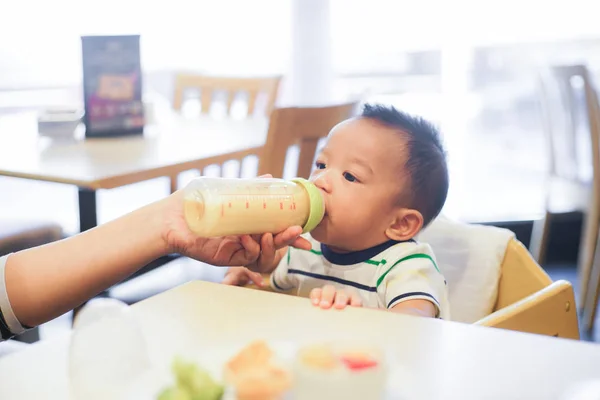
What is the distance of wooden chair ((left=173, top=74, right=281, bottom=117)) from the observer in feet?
9.29

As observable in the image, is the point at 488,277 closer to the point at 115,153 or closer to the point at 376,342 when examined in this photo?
the point at 376,342

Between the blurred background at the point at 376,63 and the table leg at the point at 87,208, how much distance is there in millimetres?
1179

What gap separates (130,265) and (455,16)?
8.39 feet

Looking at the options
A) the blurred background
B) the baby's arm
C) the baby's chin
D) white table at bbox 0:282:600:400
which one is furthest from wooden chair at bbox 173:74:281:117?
white table at bbox 0:282:600:400

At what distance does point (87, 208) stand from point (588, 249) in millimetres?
1915

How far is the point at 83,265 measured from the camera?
0.97 m

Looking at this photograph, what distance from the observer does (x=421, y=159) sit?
123 centimetres

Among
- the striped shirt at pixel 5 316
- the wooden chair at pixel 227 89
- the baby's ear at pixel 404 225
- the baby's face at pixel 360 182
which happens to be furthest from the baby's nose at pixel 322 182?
the wooden chair at pixel 227 89

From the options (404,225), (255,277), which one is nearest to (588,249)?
(404,225)

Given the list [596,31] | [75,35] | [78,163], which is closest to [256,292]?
[78,163]

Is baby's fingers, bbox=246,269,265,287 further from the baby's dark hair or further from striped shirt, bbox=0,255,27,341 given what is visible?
striped shirt, bbox=0,255,27,341

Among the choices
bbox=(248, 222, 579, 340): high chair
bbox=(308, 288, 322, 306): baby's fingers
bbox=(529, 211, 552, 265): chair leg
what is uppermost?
bbox=(308, 288, 322, 306): baby's fingers

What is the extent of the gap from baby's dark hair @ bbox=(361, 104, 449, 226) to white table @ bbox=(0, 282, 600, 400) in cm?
46

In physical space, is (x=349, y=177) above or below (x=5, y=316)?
above
